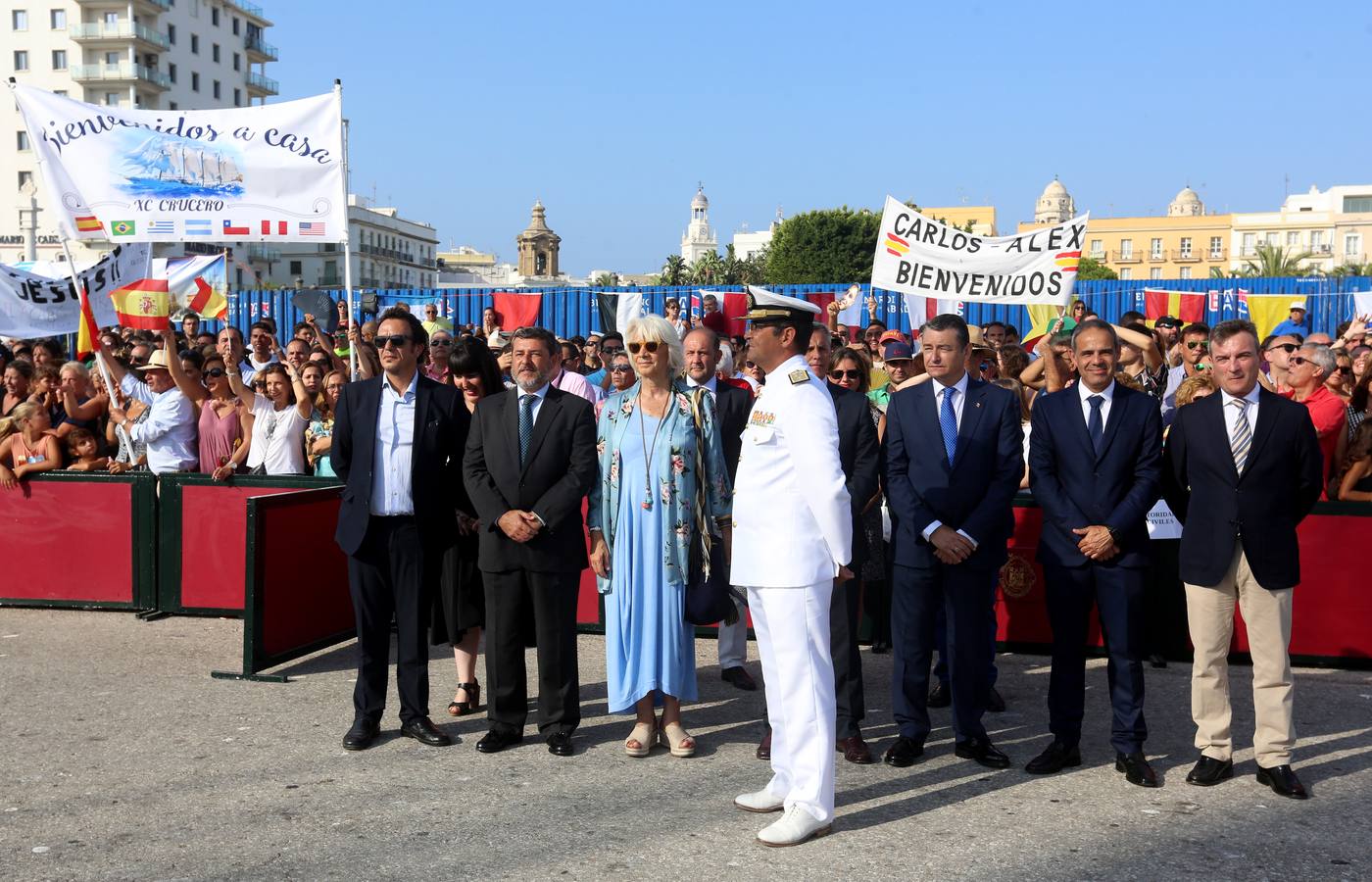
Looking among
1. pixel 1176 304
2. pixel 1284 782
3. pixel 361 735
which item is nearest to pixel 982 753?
pixel 1284 782

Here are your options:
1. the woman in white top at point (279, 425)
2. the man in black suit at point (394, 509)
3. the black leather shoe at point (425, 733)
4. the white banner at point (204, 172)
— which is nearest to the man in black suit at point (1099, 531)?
the black leather shoe at point (425, 733)

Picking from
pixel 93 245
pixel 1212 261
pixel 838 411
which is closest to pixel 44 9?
pixel 93 245

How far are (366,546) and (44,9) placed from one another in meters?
88.4

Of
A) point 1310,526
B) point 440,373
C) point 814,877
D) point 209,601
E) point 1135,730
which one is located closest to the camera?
point 814,877

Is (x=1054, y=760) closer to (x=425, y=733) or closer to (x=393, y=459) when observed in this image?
(x=425, y=733)

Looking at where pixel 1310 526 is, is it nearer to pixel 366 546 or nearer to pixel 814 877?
pixel 814 877

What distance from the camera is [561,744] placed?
6039mm

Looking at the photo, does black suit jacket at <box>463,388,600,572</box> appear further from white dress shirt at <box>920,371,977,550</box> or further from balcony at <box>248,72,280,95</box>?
balcony at <box>248,72,280,95</box>

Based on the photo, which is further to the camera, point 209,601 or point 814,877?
point 209,601

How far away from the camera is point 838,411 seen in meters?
6.04

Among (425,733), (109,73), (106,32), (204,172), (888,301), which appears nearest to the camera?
(425,733)

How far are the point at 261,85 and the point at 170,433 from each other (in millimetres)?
96334

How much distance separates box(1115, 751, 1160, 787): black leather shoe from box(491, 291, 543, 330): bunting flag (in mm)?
17945

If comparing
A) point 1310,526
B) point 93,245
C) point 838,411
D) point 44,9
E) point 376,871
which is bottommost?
point 376,871
